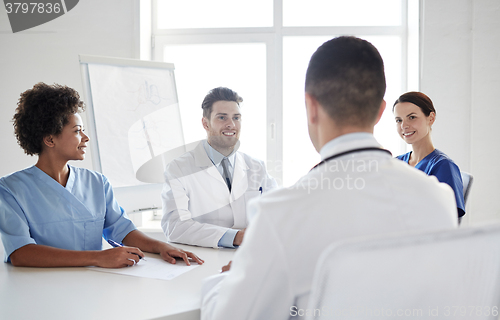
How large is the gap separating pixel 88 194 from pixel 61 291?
56 centimetres

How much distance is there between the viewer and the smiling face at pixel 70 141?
1.49 m

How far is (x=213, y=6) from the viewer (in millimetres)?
3312

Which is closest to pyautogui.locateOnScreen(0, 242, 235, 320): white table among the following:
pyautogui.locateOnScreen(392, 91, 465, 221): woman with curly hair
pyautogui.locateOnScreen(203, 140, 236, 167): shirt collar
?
pyautogui.locateOnScreen(203, 140, 236, 167): shirt collar

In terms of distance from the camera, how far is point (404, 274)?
20.4 inches

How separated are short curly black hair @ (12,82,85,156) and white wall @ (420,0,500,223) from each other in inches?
109

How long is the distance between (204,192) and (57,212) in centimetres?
73

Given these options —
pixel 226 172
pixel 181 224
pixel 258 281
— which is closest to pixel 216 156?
pixel 226 172

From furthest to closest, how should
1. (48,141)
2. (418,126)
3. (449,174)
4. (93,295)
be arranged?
(418,126) < (449,174) < (48,141) < (93,295)

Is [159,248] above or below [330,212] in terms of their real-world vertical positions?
below

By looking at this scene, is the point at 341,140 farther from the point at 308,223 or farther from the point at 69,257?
the point at 69,257

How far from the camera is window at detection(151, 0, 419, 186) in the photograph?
325 cm

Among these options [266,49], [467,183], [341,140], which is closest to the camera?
[341,140]

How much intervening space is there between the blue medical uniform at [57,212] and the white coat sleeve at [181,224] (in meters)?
0.20

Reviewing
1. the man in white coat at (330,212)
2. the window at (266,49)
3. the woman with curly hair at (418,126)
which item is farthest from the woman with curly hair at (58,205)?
the window at (266,49)
